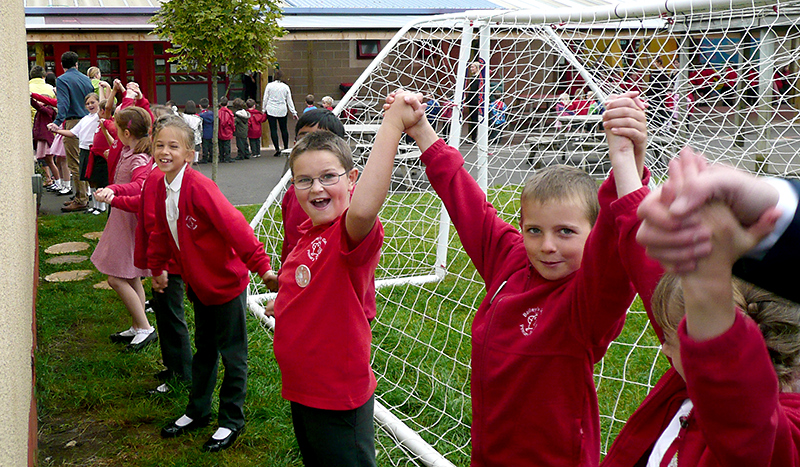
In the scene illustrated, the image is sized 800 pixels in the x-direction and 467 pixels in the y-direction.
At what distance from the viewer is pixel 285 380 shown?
7.54ft

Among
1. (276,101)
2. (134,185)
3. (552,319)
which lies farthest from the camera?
(276,101)

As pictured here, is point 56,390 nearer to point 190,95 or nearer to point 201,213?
point 201,213

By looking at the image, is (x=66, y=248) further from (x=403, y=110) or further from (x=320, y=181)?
(x=403, y=110)

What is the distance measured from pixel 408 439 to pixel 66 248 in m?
5.41

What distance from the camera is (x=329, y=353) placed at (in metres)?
2.21

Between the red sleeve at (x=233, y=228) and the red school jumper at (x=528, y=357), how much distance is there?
4.58ft

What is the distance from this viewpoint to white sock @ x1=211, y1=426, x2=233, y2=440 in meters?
3.39

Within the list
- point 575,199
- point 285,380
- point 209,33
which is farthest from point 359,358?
point 209,33

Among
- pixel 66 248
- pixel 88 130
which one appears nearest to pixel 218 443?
pixel 66 248

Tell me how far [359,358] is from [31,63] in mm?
17983

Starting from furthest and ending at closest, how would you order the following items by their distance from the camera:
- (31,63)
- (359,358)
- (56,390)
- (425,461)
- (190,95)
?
1. (190,95)
2. (31,63)
3. (56,390)
4. (425,461)
5. (359,358)

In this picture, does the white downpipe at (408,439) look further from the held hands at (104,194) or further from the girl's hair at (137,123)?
the girl's hair at (137,123)

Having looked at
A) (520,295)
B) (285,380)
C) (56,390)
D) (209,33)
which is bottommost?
(56,390)

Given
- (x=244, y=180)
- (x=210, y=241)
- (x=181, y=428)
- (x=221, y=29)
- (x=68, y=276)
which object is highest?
(x=221, y=29)
